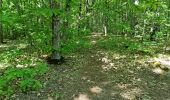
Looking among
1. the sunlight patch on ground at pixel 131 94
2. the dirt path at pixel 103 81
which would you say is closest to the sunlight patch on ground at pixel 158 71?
the dirt path at pixel 103 81

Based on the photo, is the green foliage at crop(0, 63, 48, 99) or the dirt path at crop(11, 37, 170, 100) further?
the dirt path at crop(11, 37, 170, 100)

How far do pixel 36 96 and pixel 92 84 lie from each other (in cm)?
267

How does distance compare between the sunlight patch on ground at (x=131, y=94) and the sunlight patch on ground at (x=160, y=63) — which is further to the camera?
the sunlight patch on ground at (x=160, y=63)

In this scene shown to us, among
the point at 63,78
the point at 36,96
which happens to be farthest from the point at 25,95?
the point at 63,78

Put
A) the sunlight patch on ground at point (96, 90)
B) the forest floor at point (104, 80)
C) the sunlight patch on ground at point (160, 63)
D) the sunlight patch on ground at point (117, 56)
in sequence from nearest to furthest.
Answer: the forest floor at point (104, 80) → the sunlight patch on ground at point (96, 90) → the sunlight patch on ground at point (160, 63) → the sunlight patch on ground at point (117, 56)

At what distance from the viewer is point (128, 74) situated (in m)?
12.1

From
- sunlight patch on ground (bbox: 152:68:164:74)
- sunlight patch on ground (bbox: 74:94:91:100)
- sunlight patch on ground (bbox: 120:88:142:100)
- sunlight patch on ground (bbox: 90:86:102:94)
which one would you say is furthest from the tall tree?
sunlight patch on ground (bbox: 152:68:164:74)

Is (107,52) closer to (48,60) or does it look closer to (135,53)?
(135,53)

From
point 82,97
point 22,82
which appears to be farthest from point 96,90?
point 22,82

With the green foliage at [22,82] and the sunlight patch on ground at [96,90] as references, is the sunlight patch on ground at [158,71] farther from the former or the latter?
the green foliage at [22,82]

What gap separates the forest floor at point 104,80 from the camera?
32.3 feet

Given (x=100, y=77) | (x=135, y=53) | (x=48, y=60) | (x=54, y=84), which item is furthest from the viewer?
(x=135, y=53)

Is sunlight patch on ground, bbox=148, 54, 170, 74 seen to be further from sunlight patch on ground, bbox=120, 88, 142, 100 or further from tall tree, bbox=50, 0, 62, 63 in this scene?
tall tree, bbox=50, 0, 62, 63

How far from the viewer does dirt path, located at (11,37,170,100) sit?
9844 millimetres
